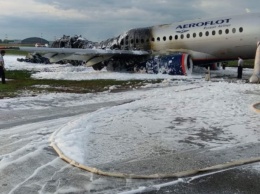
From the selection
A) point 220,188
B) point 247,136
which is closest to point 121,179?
point 220,188

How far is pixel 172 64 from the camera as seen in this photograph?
2145 centimetres

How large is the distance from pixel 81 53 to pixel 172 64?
208 inches

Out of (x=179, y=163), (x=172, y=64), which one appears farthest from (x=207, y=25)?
(x=179, y=163)

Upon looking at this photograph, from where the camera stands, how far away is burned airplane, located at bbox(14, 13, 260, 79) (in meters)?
20.8

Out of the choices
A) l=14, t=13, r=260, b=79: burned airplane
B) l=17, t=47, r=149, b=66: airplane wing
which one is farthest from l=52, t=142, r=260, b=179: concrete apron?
l=17, t=47, r=149, b=66: airplane wing

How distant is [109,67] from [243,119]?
16.9m

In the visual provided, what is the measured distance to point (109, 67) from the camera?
2466 cm

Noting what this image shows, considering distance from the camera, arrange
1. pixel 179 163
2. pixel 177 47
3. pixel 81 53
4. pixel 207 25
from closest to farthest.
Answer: pixel 179 163 → pixel 207 25 → pixel 81 53 → pixel 177 47

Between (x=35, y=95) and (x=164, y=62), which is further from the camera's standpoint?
(x=164, y=62)

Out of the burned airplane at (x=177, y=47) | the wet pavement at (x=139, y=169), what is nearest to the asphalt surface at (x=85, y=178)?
the wet pavement at (x=139, y=169)

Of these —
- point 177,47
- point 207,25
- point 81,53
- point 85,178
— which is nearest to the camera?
point 85,178

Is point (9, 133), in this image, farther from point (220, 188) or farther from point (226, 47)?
point (226, 47)

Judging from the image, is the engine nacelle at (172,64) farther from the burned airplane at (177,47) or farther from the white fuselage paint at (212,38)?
the white fuselage paint at (212,38)

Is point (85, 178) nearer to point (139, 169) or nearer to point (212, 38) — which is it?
point (139, 169)
